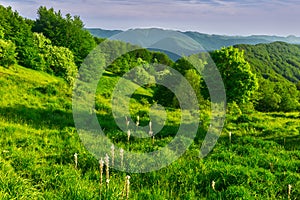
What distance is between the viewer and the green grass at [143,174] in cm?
691

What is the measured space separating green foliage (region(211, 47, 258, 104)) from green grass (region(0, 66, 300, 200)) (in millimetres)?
16341

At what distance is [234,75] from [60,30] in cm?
4920

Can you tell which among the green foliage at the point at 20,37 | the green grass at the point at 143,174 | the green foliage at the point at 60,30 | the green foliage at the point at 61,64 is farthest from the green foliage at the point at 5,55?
the green foliage at the point at 60,30

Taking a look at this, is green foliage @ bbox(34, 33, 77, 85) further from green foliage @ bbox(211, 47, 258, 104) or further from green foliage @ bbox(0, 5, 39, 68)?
green foliage @ bbox(211, 47, 258, 104)

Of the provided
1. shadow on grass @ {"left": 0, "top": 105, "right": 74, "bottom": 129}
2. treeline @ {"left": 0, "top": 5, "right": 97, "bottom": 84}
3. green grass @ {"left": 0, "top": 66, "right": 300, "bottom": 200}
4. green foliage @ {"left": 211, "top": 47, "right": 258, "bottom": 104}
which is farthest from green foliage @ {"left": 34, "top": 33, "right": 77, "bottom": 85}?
green grass @ {"left": 0, "top": 66, "right": 300, "bottom": 200}

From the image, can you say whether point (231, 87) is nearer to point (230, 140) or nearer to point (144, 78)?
point (230, 140)

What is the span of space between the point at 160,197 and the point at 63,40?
6701cm

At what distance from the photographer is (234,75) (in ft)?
103

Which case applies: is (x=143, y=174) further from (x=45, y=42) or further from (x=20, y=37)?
(x=45, y=42)

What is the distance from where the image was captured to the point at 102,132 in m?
12.5

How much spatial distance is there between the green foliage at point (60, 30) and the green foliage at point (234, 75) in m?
44.9

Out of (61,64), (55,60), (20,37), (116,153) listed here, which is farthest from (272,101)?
(116,153)

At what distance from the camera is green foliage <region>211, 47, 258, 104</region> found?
1224 inches

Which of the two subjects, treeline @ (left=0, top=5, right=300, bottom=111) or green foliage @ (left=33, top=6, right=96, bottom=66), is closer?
treeline @ (left=0, top=5, right=300, bottom=111)
